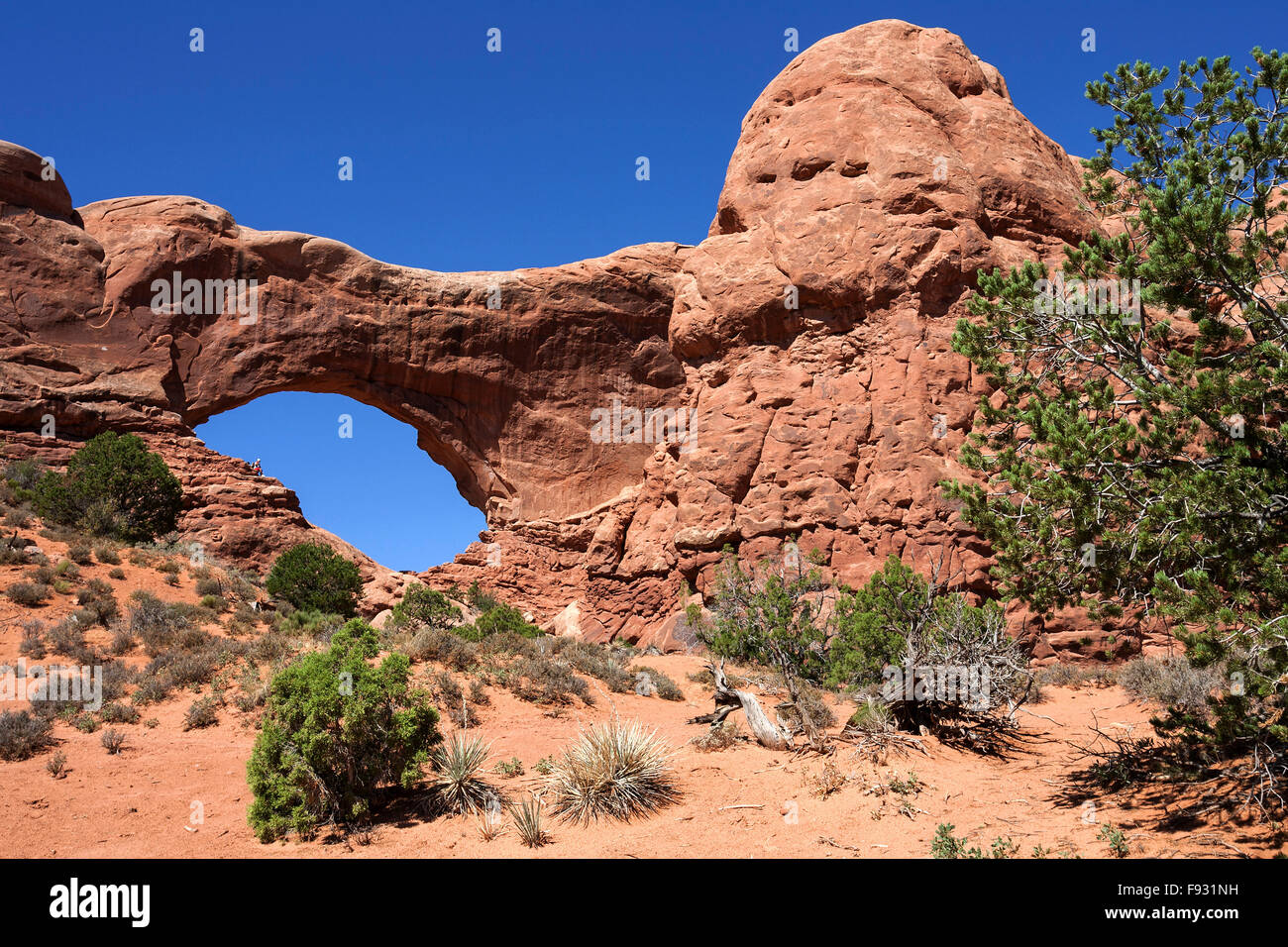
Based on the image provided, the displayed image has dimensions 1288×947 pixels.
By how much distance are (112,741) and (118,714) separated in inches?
33.4

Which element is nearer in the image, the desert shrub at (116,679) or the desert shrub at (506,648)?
the desert shrub at (116,679)

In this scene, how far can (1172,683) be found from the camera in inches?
430

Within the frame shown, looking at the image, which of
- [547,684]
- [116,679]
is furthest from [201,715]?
[547,684]

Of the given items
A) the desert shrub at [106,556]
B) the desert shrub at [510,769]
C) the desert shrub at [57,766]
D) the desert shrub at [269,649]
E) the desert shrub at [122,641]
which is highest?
the desert shrub at [106,556]

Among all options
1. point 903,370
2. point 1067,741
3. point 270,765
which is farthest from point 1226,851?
point 903,370

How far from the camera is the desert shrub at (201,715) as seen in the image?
10.4m

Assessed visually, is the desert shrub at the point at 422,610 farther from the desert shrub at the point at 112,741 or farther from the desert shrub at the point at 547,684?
the desert shrub at the point at 112,741

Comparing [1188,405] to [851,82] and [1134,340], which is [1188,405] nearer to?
[1134,340]

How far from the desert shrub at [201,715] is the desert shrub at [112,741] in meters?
0.83

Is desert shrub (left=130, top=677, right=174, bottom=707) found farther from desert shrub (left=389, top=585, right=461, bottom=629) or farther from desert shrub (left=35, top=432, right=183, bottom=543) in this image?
desert shrub (left=35, top=432, right=183, bottom=543)

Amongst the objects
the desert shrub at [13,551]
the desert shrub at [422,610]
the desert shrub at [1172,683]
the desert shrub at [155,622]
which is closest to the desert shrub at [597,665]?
the desert shrub at [422,610]

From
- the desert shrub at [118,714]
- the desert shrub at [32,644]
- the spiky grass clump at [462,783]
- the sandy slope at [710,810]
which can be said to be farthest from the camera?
the desert shrub at [32,644]

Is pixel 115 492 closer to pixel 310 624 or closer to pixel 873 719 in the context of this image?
pixel 310 624

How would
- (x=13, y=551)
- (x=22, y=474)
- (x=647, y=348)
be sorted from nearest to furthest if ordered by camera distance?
(x=13, y=551)
(x=22, y=474)
(x=647, y=348)
